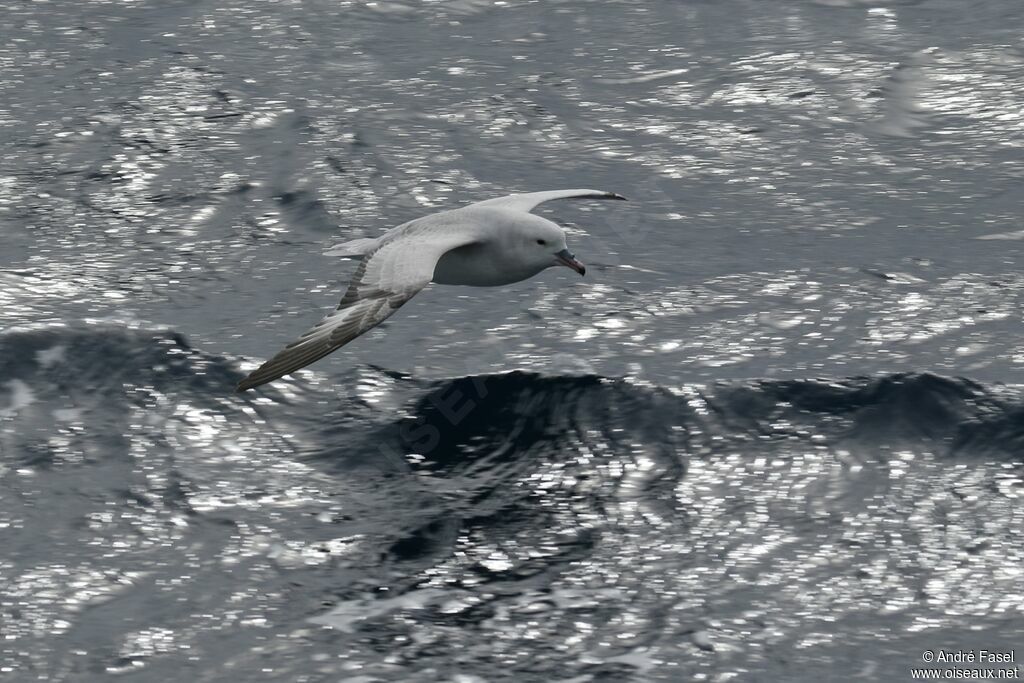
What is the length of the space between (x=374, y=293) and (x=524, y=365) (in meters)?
2.39

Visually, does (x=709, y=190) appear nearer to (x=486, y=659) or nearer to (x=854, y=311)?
(x=854, y=311)

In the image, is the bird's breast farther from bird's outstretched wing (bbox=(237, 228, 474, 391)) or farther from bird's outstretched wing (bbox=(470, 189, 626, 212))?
bird's outstretched wing (bbox=(470, 189, 626, 212))

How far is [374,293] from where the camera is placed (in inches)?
513

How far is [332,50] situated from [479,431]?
12031 mm

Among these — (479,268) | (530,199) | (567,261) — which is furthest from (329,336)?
(530,199)

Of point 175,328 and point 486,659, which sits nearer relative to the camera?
point 486,659

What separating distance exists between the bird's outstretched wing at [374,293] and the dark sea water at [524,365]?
138 centimetres

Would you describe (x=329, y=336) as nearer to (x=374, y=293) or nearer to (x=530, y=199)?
(x=374, y=293)

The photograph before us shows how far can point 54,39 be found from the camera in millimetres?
24656

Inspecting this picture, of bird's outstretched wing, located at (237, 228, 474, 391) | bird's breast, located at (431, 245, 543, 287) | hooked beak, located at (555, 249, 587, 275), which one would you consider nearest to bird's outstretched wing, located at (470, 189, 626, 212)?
bird's breast, located at (431, 245, 543, 287)

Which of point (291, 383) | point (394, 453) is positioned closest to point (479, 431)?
point (394, 453)

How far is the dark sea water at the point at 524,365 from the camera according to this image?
11391 mm

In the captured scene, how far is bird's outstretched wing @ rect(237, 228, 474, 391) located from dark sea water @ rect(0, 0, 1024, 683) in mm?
1383

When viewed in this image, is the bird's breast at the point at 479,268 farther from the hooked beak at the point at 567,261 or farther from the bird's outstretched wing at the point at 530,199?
the bird's outstretched wing at the point at 530,199
